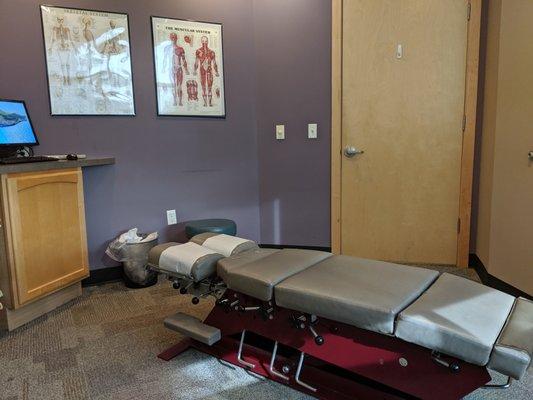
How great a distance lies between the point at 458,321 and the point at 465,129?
222 centimetres

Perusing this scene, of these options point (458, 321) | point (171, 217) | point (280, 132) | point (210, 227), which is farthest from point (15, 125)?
point (458, 321)

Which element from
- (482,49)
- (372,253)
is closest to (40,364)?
(372,253)

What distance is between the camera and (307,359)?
5.94ft

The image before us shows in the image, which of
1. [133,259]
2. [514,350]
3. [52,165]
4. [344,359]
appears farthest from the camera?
[133,259]

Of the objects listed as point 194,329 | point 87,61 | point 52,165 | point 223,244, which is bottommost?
point 194,329

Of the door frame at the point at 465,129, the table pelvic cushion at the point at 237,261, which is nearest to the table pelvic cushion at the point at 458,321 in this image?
the table pelvic cushion at the point at 237,261

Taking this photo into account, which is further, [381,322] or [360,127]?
[360,127]

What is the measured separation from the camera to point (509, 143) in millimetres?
2588

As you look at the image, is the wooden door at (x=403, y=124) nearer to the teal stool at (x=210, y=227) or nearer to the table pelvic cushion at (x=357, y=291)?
the teal stool at (x=210, y=227)

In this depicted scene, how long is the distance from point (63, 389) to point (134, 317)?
0.71 metres

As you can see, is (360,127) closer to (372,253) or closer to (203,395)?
(372,253)

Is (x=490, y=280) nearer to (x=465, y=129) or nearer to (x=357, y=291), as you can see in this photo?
(x=465, y=129)

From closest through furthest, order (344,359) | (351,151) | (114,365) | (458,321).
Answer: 1. (458,321)
2. (344,359)
3. (114,365)
4. (351,151)

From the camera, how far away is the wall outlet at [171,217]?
10.7 feet
